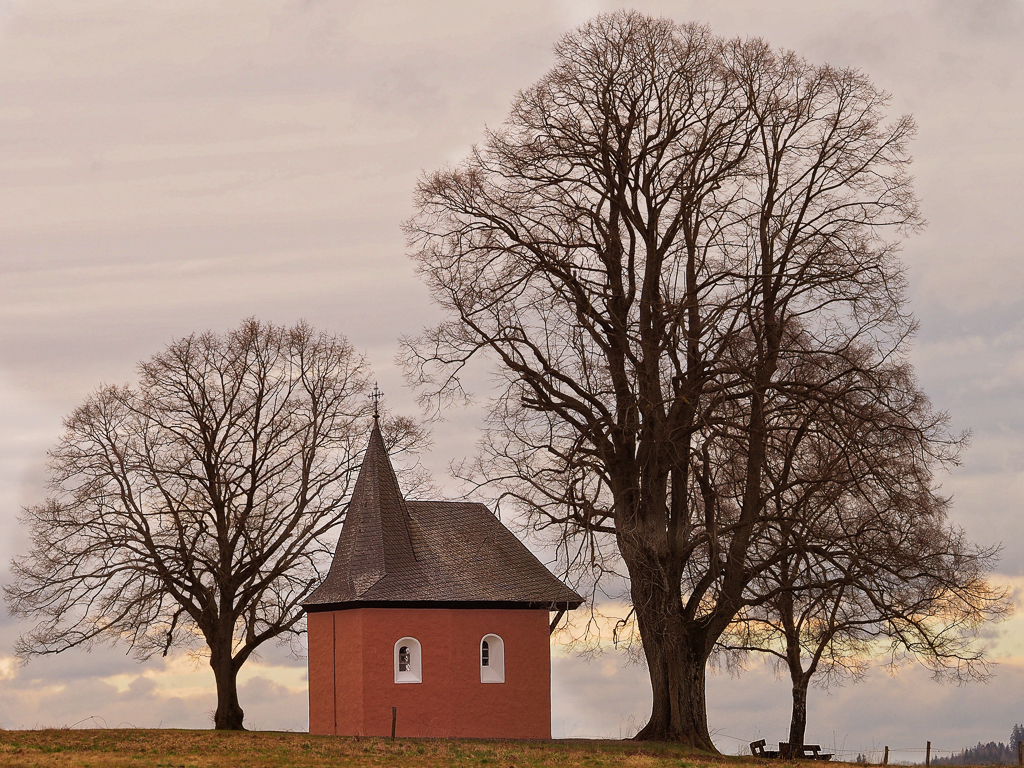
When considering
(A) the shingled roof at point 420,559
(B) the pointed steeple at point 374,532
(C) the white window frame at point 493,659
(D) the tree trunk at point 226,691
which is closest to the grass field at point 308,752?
(C) the white window frame at point 493,659

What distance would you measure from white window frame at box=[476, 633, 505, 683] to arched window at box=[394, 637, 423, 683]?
5.15 feet

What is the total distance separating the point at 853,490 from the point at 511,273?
8.94 meters

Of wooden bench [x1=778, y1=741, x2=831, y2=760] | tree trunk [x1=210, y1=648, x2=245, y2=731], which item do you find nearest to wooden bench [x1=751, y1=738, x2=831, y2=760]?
wooden bench [x1=778, y1=741, x2=831, y2=760]

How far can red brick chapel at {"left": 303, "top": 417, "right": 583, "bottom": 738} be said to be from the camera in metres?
29.3

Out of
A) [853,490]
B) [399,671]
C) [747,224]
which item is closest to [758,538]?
[853,490]

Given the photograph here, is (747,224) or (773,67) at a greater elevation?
(773,67)

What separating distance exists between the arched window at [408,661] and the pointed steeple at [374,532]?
1.74 m

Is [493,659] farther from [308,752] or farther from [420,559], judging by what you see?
[308,752]

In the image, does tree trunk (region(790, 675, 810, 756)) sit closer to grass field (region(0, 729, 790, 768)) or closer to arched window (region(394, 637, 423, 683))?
grass field (region(0, 729, 790, 768))

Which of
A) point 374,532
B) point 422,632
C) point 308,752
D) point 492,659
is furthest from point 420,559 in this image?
point 308,752

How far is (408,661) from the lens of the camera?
2992cm

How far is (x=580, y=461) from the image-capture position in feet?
83.7

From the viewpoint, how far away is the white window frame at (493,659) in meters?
30.3

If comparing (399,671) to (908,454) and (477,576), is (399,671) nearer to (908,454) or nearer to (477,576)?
(477,576)
